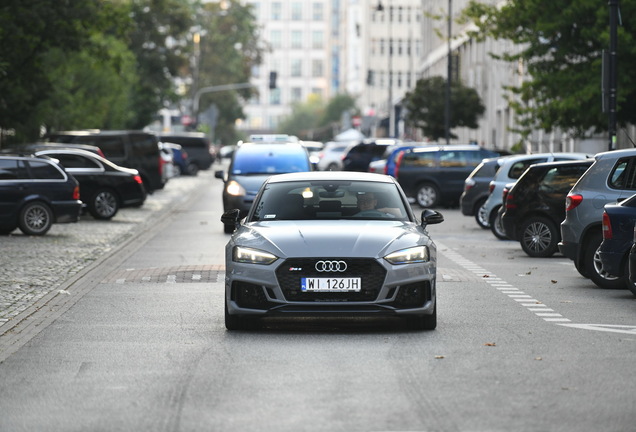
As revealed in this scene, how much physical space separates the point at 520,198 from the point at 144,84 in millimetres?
58636

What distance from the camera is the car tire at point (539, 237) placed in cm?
2352

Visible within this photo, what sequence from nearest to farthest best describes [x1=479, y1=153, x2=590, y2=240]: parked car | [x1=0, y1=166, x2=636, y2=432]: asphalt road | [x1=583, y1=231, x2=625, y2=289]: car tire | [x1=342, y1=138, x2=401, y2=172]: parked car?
[x1=0, y1=166, x2=636, y2=432]: asphalt road
[x1=583, y1=231, x2=625, y2=289]: car tire
[x1=479, y1=153, x2=590, y2=240]: parked car
[x1=342, y1=138, x2=401, y2=172]: parked car

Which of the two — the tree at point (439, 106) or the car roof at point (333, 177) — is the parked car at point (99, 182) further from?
the tree at point (439, 106)

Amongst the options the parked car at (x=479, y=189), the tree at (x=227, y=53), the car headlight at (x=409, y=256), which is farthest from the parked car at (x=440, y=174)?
the tree at (x=227, y=53)

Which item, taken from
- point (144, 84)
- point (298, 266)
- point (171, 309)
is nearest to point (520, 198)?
point (171, 309)

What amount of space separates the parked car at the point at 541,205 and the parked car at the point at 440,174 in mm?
16549

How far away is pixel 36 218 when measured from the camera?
2812 cm

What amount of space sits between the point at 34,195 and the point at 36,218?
0.46 metres

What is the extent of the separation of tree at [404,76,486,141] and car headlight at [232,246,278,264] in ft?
195

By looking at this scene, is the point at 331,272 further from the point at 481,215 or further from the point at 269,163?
the point at 481,215

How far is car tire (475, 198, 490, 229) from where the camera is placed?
31.3 metres

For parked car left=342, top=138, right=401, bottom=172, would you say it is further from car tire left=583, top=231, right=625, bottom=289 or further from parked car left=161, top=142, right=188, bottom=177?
car tire left=583, top=231, right=625, bottom=289

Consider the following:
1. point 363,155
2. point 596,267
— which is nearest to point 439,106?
point 363,155

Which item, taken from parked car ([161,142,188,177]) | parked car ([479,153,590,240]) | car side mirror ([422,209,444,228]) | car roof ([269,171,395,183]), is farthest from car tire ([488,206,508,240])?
parked car ([161,142,188,177])
